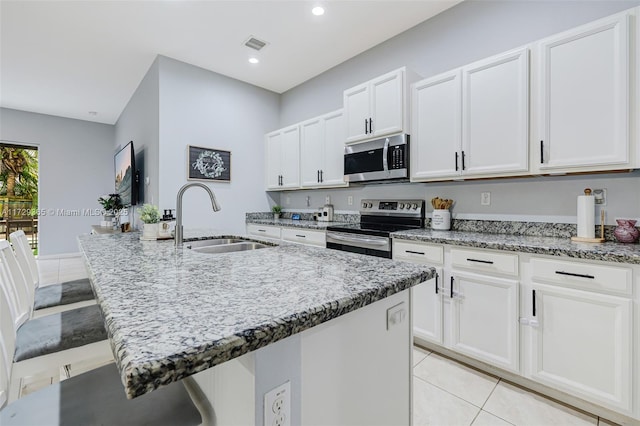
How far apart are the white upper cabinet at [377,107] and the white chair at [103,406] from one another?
253 cm

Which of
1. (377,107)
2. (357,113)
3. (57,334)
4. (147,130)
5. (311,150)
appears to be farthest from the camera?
(147,130)

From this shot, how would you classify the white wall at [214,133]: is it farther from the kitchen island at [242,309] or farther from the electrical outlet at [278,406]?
the electrical outlet at [278,406]

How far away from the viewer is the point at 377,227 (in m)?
2.93

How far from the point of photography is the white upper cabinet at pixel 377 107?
8.84ft

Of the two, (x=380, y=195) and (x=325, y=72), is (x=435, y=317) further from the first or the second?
(x=325, y=72)

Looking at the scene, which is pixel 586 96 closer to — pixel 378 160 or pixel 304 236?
pixel 378 160

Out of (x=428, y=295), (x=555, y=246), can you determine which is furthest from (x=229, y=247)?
(x=555, y=246)

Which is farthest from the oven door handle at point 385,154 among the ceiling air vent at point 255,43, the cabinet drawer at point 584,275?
the ceiling air vent at point 255,43

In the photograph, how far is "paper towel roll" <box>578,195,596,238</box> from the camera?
1872 millimetres

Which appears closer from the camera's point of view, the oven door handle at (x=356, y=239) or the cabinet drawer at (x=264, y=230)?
the oven door handle at (x=356, y=239)

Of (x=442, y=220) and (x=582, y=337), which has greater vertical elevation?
(x=442, y=220)

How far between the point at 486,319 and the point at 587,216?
905 mm

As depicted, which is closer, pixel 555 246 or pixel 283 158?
pixel 555 246

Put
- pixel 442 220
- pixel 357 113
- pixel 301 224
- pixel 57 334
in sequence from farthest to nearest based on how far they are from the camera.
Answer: pixel 301 224, pixel 357 113, pixel 442 220, pixel 57 334
